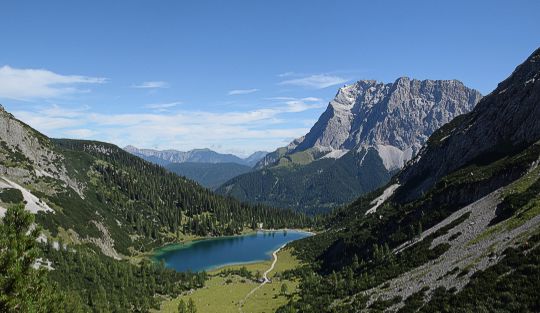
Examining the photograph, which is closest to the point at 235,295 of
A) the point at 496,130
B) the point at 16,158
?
the point at 496,130

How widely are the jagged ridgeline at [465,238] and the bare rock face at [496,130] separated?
15.7 inches

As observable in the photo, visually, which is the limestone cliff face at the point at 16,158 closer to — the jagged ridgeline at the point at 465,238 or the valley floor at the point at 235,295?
the valley floor at the point at 235,295

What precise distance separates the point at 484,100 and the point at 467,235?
10134 centimetres

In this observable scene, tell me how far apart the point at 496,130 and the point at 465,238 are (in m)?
66.7

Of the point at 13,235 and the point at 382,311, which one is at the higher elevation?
the point at 13,235

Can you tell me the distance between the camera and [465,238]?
2948 inches

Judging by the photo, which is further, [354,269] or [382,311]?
[354,269]

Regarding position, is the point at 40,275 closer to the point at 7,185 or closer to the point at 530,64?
the point at 7,185

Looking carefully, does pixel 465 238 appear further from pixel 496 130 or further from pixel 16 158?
pixel 16 158

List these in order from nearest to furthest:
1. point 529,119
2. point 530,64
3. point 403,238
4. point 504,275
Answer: point 504,275 → point 403,238 → point 529,119 → point 530,64

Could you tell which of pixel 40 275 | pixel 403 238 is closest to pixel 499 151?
pixel 403 238

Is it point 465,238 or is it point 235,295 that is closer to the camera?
point 465,238

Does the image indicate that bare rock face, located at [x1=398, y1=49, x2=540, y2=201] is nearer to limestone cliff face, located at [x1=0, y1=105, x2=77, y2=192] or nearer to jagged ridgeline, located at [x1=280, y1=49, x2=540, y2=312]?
jagged ridgeline, located at [x1=280, y1=49, x2=540, y2=312]

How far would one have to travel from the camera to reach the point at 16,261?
26.8 m
